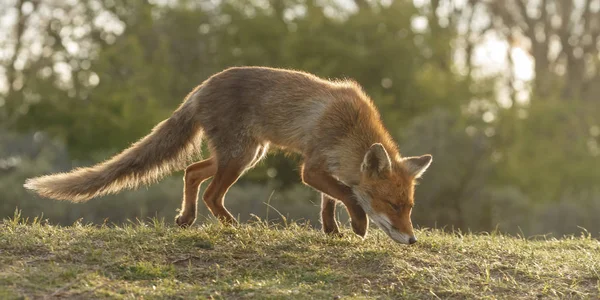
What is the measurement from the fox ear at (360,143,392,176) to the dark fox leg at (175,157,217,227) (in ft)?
5.52

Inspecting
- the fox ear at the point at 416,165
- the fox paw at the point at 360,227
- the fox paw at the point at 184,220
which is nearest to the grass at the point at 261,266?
the fox paw at the point at 360,227

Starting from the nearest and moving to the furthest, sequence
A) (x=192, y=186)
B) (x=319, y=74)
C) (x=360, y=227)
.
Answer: (x=360, y=227), (x=192, y=186), (x=319, y=74)

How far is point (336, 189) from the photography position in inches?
310

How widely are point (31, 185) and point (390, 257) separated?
11.3ft

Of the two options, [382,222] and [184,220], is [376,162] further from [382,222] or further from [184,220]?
[184,220]

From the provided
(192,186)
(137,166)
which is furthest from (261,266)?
(137,166)

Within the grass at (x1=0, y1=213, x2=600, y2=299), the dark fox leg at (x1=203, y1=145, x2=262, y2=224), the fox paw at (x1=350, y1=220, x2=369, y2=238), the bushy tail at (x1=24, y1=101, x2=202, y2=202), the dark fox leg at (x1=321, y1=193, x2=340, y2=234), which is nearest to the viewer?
the grass at (x1=0, y1=213, x2=600, y2=299)

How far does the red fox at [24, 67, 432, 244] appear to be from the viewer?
782 cm

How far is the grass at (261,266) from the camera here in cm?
610

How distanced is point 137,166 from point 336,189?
2.10 metres

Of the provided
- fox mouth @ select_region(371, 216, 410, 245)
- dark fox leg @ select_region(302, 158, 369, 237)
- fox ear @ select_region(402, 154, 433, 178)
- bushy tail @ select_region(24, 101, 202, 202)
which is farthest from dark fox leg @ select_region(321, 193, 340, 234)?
bushy tail @ select_region(24, 101, 202, 202)

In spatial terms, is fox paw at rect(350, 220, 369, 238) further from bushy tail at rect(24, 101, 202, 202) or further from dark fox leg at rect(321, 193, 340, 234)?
bushy tail at rect(24, 101, 202, 202)

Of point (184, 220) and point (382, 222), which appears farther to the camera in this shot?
point (184, 220)

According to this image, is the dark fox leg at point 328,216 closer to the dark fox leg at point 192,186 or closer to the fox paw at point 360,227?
the fox paw at point 360,227
